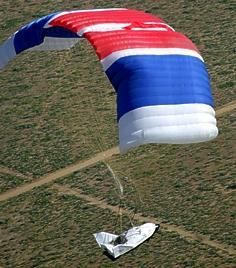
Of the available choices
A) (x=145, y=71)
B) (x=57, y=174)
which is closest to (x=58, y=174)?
(x=57, y=174)

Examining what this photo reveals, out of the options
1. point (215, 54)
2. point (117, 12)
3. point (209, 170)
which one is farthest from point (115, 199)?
point (215, 54)

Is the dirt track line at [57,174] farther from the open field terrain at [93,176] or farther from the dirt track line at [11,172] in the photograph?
the dirt track line at [11,172]

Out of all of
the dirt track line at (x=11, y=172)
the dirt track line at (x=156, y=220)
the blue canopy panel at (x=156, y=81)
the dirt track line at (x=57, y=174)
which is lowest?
the dirt track line at (x=11, y=172)

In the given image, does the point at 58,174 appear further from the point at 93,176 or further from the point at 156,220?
the point at 156,220

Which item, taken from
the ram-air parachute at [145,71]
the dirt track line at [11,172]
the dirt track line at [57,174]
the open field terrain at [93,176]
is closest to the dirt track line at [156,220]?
the open field terrain at [93,176]

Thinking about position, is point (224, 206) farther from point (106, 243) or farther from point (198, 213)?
point (106, 243)

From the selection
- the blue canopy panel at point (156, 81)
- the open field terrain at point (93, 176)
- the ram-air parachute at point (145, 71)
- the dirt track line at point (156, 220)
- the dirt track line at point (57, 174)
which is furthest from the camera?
the dirt track line at point (57, 174)
